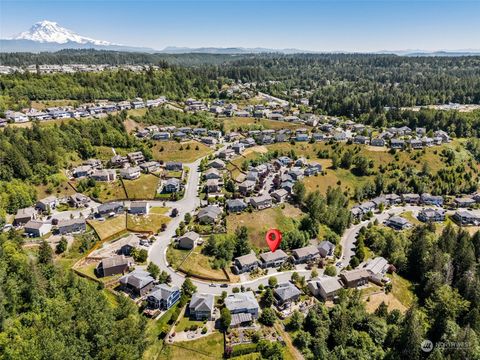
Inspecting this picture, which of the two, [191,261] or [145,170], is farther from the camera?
[145,170]

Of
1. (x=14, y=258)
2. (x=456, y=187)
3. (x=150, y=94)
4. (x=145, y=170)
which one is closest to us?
(x=14, y=258)

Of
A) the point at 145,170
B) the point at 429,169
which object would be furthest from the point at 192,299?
the point at 429,169

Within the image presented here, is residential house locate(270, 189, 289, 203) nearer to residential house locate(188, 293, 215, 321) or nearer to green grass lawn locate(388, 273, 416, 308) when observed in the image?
green grass lawn locate(388, 273, 416, 308)

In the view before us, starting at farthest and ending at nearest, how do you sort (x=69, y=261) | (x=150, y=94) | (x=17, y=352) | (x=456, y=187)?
(x=150, y=94), (x=456, y=187), (x=69, y=261), (x=17, y=352)

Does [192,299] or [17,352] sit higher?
[17,352]

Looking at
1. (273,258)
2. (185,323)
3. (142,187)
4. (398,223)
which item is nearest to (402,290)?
(273,258)

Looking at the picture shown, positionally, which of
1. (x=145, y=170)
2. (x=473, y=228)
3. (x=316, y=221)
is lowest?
(x=473, y=228)

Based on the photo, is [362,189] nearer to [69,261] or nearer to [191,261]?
[191,261]
